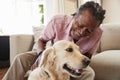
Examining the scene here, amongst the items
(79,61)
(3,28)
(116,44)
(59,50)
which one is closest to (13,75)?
(59,50)

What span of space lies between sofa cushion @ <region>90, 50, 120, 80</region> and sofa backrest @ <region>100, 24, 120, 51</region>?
551 mm

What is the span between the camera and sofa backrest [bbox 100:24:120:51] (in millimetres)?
2707

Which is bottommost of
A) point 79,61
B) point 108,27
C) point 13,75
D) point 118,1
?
point 13,75

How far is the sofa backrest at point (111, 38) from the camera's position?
2.71 metres

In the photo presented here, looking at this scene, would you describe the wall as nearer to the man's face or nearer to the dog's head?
the man's face

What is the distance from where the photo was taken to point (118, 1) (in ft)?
12.0

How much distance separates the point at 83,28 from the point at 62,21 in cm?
25

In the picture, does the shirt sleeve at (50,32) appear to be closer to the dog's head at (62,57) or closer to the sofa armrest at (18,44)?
the dog's head at (62,57)

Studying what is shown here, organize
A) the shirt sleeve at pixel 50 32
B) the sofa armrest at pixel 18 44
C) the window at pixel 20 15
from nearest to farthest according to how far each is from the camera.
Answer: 1. the shirt sleeve at pixel 50 32
2. the sofa armrest at pixel 18 44
3. the window at pixel 20 15

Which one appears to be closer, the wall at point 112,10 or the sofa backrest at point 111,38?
the sofa backrest at point 111,38

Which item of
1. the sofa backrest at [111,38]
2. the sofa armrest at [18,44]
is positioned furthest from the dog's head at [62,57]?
the sofa backrest at [111,38]

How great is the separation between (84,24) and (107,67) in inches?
29.3

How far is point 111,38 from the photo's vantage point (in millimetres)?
2732

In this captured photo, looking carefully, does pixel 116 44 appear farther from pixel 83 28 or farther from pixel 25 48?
pixel 83 28
